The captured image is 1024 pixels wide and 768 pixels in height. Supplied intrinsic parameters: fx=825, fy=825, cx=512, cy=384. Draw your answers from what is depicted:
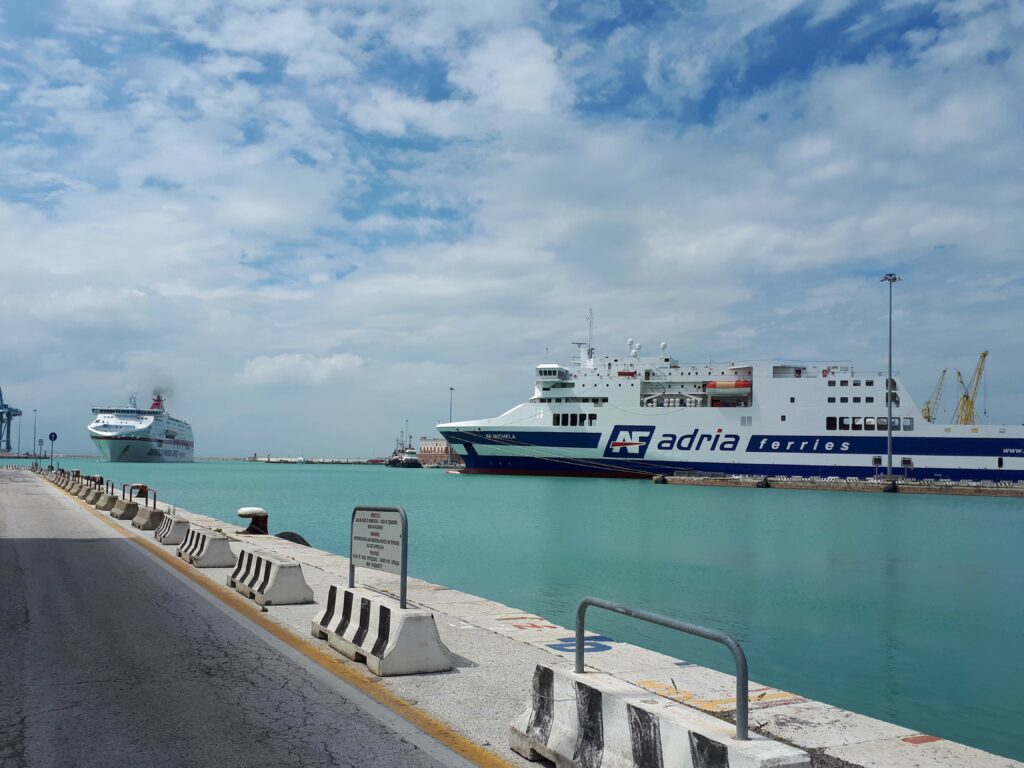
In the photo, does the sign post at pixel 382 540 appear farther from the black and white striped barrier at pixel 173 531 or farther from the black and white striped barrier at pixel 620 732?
the black and white striped barrier at pixel 173 531

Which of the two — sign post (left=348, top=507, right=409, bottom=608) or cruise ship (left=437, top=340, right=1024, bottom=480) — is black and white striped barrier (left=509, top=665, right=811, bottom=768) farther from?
cruise ship (left=437, top=340, right=1024, bottom=480)

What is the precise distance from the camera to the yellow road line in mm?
5109

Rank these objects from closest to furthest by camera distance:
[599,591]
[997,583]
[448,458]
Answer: [599,591] < [997,583] < [448,458]

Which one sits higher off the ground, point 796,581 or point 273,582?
point 273,582

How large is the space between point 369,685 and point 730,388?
69.3 m

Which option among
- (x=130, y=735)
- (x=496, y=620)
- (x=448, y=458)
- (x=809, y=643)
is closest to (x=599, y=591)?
(x=809, y=643)

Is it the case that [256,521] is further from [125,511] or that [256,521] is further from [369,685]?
[369,685]

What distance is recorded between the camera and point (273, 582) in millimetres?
10242

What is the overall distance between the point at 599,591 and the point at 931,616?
6.53 m

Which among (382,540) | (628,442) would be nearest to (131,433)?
(628,442)

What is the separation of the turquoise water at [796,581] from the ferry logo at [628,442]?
84.4ft

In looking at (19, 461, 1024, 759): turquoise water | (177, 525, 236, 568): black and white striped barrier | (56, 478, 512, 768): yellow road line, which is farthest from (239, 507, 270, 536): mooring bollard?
(56, 478, 512, 768): yellow road line

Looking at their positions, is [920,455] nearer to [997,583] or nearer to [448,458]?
[997,583]

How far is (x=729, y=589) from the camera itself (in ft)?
61.3
